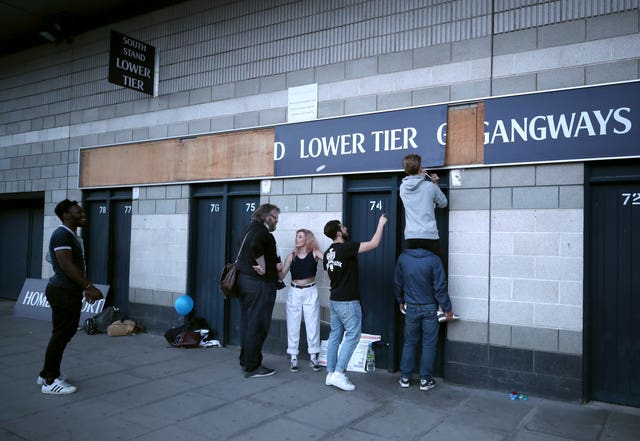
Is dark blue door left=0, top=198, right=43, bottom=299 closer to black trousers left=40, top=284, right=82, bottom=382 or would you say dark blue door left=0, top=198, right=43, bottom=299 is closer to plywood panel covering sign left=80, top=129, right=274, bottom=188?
plywood panel covering sign left=80, top=129, right=274, bottom=188

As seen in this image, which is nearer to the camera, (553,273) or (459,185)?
(553,273)

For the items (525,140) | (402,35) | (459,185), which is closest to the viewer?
(525,140)

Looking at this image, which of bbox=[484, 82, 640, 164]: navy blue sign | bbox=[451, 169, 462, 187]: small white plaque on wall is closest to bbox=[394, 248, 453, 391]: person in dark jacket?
bbox=[451, 169, 462, 187]: small white plaque on wall

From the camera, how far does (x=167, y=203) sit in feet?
28.0

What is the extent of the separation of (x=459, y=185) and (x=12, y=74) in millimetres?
10315

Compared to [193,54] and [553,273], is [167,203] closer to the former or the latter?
[193,54]

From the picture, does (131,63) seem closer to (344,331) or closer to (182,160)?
(182,160)

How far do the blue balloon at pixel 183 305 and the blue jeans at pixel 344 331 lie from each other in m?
2.97

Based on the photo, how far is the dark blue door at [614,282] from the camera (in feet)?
16.6

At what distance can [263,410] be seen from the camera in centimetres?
485

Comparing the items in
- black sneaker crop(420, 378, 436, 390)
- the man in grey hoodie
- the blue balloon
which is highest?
the man in grey hoodie

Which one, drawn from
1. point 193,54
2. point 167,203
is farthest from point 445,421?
point 193,54

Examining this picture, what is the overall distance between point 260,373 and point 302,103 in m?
3.65

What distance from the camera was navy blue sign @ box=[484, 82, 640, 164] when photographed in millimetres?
4984
